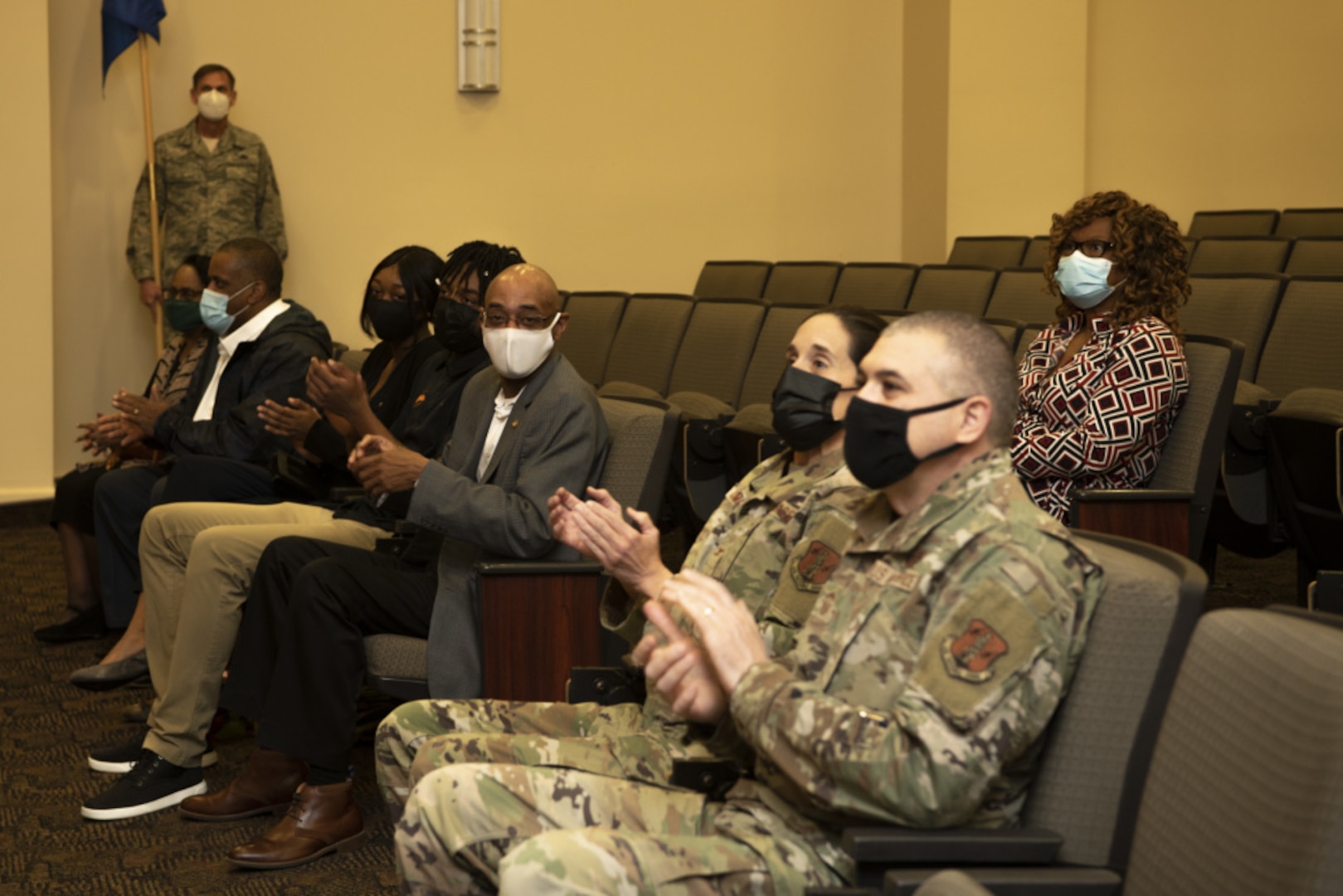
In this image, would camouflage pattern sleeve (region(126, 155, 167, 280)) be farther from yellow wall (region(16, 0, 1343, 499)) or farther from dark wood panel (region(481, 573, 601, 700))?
dark wood panel (region(481, 573, 601, 700))

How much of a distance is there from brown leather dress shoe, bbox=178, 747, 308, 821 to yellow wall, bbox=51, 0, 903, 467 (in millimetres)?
4456

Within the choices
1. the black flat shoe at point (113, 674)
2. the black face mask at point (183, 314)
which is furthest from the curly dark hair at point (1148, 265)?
the black face mask at point (183, 314)

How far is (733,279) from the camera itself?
7.29 metres

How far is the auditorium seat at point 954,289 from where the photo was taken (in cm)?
543

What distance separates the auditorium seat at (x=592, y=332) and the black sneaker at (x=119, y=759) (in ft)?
7.81

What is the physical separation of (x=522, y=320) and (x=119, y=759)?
1.42m

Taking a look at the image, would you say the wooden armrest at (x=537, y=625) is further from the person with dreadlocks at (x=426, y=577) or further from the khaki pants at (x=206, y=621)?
the khaki pants at (x=206, y=621)

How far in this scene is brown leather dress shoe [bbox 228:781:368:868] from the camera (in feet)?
9.02

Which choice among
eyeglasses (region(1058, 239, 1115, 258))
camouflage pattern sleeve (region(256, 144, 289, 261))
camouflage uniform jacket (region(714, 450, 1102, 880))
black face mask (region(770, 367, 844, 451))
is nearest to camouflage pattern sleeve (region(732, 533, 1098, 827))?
camouflage uniform jacket (region(714, 450, 1102, 880))

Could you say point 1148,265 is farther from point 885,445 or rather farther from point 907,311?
point 907,311

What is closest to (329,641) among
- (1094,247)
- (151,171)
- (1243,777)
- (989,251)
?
(1094,247)

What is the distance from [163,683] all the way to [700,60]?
5693mm

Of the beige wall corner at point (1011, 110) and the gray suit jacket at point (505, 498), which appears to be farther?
the beige wall corner at point (1011, 110)

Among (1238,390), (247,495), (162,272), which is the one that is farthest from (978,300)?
(162,272)
